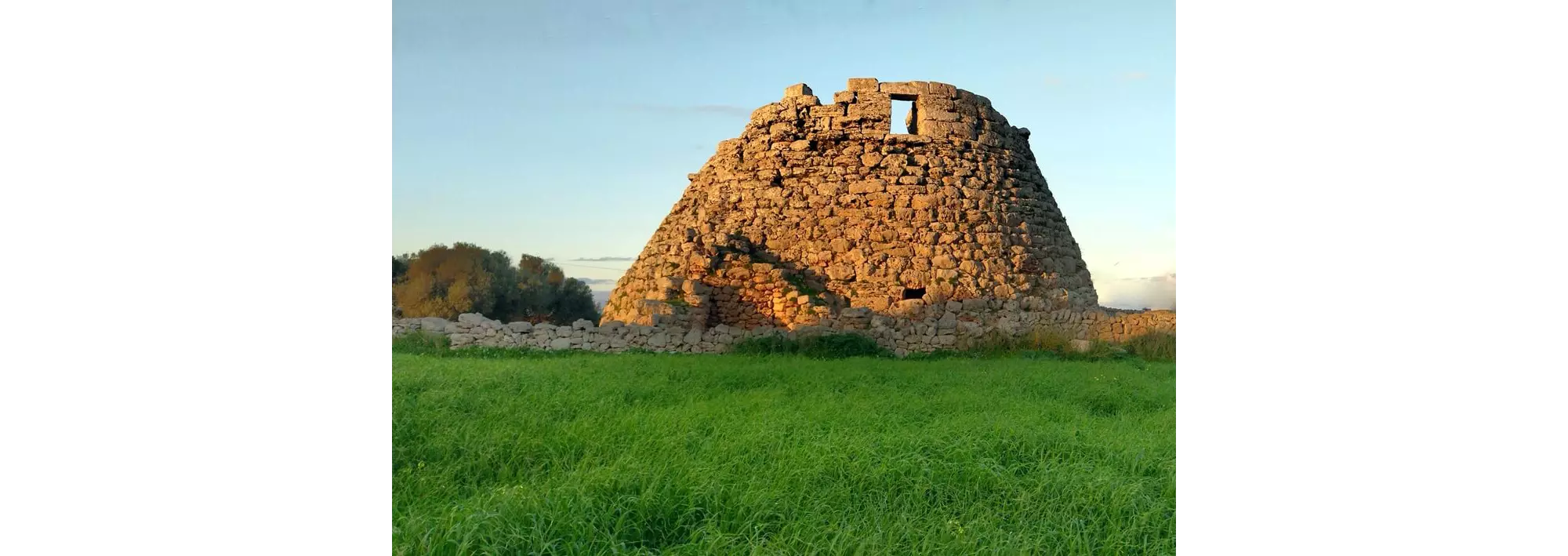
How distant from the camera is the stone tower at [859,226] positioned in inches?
320

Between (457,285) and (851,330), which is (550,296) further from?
(851,330)

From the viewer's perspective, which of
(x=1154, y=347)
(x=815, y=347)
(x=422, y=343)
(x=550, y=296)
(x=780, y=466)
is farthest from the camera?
(x=550, y=296)

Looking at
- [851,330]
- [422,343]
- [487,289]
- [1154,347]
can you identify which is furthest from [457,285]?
[1154,347]

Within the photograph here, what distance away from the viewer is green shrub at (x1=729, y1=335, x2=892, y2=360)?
664 cm

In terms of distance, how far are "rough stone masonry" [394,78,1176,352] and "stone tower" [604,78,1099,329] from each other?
16 millimetres

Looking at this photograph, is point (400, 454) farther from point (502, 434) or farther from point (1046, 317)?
point (1046, 317)

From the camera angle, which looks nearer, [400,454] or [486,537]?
[486,537]

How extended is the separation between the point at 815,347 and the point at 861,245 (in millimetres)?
1967

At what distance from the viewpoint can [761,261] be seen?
8531 mm

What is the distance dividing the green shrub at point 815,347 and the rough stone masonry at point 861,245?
0.40 m

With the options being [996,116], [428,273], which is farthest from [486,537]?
[996,116]

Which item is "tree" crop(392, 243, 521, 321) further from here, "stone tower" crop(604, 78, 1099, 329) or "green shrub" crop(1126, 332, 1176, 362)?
"green shrub" crop(1126, 332, 1176, 362)

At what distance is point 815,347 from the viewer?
6.84 metres
